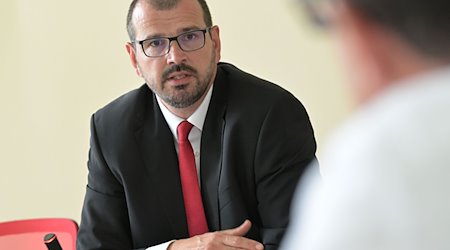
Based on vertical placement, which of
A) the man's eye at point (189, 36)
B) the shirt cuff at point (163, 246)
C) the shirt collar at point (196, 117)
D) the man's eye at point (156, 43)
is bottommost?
the shirt cuff at point (163, 246)

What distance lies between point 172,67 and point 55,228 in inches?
30.1

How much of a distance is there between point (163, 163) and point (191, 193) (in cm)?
13

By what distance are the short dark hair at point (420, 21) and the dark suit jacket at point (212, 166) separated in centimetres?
169

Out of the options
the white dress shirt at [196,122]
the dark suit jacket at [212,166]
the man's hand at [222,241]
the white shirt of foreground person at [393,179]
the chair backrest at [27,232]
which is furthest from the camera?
the chair backrest at [27,232]

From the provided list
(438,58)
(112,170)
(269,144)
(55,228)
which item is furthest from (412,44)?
(55,228)

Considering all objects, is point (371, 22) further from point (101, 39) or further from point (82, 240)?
point (101, 39)

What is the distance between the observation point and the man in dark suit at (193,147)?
238 cm

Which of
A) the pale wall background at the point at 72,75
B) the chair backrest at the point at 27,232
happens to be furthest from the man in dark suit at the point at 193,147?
the pale wall background at the point at 72,75

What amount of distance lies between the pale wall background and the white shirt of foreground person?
2904 mm

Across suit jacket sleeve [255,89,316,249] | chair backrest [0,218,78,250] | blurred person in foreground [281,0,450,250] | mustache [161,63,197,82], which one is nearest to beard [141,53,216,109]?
mustache [161,63,197,82]

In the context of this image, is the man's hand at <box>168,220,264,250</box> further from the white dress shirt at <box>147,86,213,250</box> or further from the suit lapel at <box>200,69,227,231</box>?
the white dress shirt at <box>147,86,213,250</box>

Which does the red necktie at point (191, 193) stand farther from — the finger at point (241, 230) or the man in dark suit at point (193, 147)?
the finger at point (241, 230)

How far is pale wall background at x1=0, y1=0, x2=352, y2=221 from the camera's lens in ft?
11.8

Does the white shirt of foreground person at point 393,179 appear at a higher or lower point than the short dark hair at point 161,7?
lower
